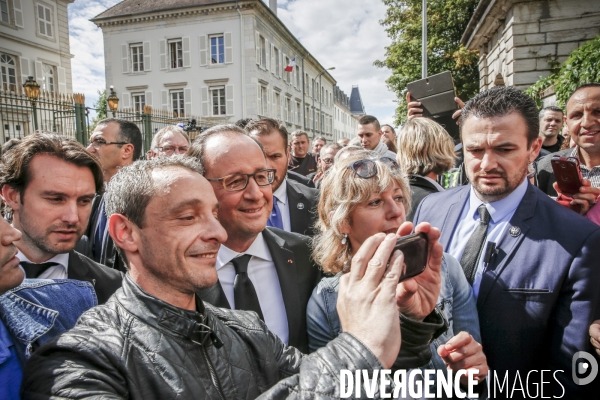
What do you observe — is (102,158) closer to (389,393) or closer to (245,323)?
(245,323)

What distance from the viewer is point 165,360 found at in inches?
50.0

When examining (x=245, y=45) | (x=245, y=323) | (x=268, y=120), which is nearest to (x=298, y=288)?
(x=245, y=323)

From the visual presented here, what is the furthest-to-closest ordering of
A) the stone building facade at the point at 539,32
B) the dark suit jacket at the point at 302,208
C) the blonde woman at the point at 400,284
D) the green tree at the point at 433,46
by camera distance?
the green tree at the point at 433,46 < the stone building facade at the point at 539,32 < the dark suit jacket at the point at 302,208 < the blonde woman at the point at 400,284

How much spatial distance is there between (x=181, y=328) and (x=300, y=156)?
24.7 feet

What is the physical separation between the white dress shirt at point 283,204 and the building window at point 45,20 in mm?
27426

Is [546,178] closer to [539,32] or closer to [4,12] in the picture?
[539,32]

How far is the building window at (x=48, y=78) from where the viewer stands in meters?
25.3

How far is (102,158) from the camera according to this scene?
174 inches

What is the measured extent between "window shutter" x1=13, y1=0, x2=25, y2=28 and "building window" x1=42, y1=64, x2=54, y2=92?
2.50 meters

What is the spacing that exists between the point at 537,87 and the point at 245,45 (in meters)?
23.5

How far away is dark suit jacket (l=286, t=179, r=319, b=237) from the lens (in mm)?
3719

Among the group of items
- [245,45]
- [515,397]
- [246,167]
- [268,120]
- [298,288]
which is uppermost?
[245,45]

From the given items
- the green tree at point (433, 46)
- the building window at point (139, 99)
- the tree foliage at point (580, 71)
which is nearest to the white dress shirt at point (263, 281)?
the tree foliage at point (580, 71)

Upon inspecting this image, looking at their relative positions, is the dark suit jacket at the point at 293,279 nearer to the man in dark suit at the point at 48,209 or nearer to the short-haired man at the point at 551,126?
the man in dark suit at the point at 48,209
